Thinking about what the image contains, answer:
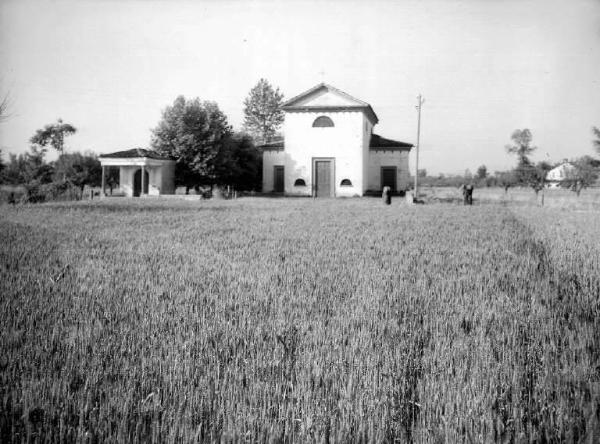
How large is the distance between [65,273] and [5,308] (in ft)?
5.46

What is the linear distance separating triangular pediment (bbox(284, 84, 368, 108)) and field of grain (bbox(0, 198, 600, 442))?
1218 inches

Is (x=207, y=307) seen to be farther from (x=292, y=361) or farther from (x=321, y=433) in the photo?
(x=321, y=433)

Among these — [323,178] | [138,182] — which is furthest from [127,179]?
[323,178]

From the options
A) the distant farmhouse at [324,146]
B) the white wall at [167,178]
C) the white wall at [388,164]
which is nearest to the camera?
the distant farmhouse at [324,146]

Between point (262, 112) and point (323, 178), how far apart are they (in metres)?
40.7

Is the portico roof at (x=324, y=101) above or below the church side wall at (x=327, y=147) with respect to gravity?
above

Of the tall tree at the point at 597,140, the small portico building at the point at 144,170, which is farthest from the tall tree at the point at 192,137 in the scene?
the tall tree at the point at 597,140

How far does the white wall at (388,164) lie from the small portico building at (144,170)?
1789 centimetres

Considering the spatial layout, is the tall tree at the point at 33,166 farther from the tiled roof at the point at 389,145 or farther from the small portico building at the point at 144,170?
the tiled roof at the point at 389,145

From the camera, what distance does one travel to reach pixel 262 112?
73438mm

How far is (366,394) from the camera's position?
2.28m

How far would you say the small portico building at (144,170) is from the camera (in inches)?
1384

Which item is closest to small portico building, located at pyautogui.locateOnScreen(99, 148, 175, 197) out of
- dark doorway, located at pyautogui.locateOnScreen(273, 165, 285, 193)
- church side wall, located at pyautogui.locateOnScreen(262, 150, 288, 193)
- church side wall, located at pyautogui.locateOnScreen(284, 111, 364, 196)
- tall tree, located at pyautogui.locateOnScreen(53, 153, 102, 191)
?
tall tree, located at pyautogui.locateOnScreen(53, 153, 102, 191)

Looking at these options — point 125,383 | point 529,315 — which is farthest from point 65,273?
point 529,315
